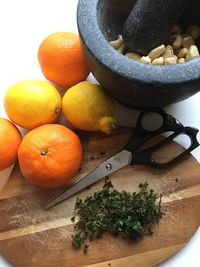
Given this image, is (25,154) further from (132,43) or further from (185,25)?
(185,25)

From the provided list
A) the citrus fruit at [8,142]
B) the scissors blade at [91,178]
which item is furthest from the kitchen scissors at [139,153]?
the citrus fruit at [8,142]

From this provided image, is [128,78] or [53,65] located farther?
[53,65]

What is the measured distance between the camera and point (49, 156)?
80 centimetres

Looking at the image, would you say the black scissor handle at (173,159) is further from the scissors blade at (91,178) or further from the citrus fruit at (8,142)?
the citrus fruit at (8,142)

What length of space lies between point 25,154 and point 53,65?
0.18 m

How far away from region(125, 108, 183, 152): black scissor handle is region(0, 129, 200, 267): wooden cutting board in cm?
3

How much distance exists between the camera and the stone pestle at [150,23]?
76 centimetres

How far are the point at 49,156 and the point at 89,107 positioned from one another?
115mm

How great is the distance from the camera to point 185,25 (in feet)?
2.93

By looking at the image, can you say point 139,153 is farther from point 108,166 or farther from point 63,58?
point 63,58

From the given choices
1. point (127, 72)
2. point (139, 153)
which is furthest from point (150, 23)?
point (139, 153)

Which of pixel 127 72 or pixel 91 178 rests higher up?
pixel 127 72

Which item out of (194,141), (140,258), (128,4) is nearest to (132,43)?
(128,4)

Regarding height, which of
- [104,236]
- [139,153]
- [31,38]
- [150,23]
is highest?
[150,23]
